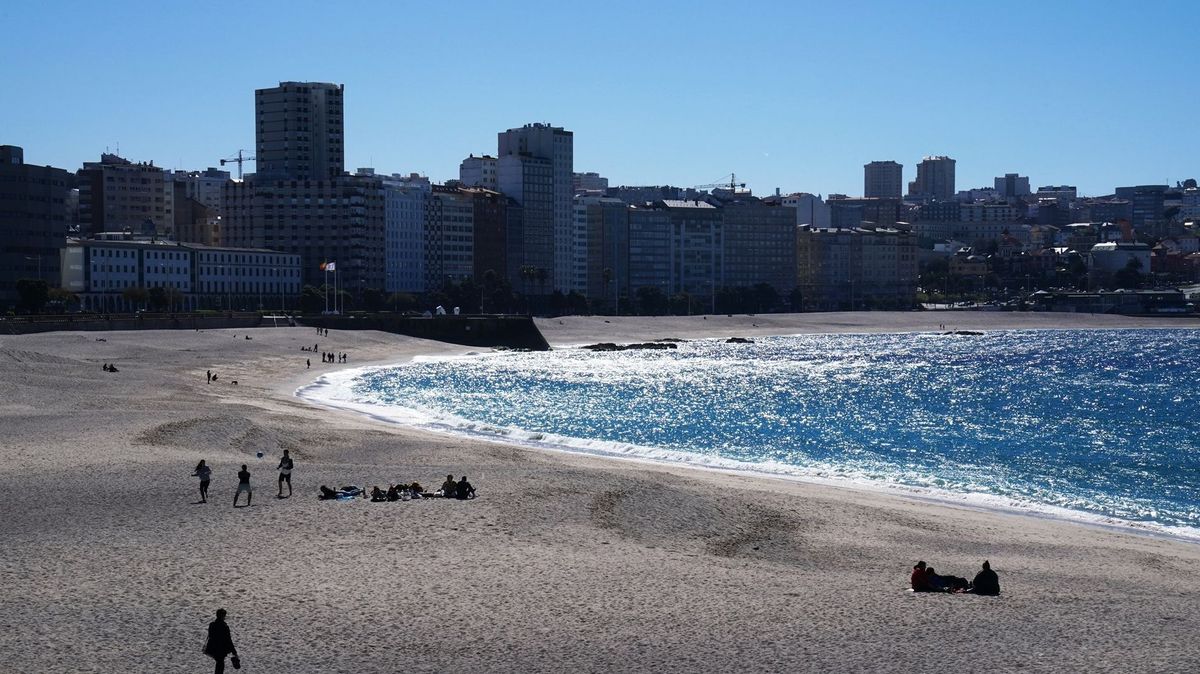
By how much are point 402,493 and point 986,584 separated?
1338 centimetres

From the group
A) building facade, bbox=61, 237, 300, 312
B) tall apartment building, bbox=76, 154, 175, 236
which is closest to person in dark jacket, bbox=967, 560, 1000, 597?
building facade, bbox=61, 237, 300, 312

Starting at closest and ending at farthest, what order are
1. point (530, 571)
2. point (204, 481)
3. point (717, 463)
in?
point (530, 571) < point (204, 481) < point (717, 463)

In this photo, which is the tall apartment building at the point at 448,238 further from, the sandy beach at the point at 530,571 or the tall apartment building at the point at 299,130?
the sandy beach at the point at 530,571

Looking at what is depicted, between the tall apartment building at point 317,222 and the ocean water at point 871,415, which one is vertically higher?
the tall apartment building at point 317,222

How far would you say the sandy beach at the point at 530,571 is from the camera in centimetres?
1986

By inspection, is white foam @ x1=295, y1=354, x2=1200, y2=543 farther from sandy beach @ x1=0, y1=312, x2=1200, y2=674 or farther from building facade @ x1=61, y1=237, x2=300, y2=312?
building facade @ x1=61, y1=237, x2=300, y2=312

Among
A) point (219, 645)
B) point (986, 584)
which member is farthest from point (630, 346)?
point (219, 645)

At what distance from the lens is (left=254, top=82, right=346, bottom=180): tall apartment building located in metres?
191

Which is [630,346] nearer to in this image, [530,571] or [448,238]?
[448,238]

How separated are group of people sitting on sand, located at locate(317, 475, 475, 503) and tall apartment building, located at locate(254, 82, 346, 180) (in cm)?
16141

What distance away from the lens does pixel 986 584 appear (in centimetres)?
2423

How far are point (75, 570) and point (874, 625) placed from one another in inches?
497

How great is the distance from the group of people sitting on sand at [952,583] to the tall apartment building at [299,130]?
171303mm

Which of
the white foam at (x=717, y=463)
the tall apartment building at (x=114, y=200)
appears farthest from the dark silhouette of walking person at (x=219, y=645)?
the tall apartment building at (x=114, y=200)
